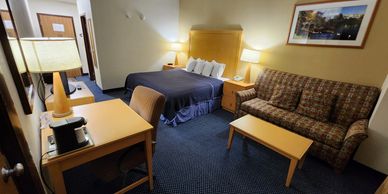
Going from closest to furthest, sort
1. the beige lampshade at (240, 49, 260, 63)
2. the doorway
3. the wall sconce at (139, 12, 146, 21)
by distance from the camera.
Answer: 1. the beige lampshade at (240, 49, 260, 63)
2. the wall sconce at (139, 12, 146, 21)
3. the doorway

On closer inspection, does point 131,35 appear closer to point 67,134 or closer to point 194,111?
point 194,111

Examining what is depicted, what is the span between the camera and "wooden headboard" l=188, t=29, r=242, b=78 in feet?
12.3

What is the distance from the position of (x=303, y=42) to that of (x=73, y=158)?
10.8ft

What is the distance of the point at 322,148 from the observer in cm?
205

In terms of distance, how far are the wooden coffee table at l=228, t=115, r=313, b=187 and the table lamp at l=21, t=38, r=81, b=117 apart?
1.77 m

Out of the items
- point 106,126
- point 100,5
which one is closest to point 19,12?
point 100,5

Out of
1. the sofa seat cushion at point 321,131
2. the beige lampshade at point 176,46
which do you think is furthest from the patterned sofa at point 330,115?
the beige lampshade at point 176,46

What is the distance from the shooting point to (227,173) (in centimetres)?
192

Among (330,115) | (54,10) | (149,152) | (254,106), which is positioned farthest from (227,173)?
(54,10)

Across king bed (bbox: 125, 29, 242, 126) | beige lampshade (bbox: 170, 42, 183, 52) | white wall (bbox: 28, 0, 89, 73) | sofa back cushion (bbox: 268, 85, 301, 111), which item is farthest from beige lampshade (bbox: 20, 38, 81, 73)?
white wall (bbox: 28, 0, 89, 73)

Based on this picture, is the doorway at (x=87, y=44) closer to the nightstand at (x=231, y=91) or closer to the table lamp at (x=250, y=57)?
the nightstand at (x=231, y=91)

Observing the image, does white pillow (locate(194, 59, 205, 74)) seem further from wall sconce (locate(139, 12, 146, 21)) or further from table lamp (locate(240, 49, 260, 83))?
wall sconce (locate(139, 12, 146, 21))

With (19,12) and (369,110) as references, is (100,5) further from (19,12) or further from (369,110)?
(369,110)

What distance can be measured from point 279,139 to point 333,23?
76.3 inches
